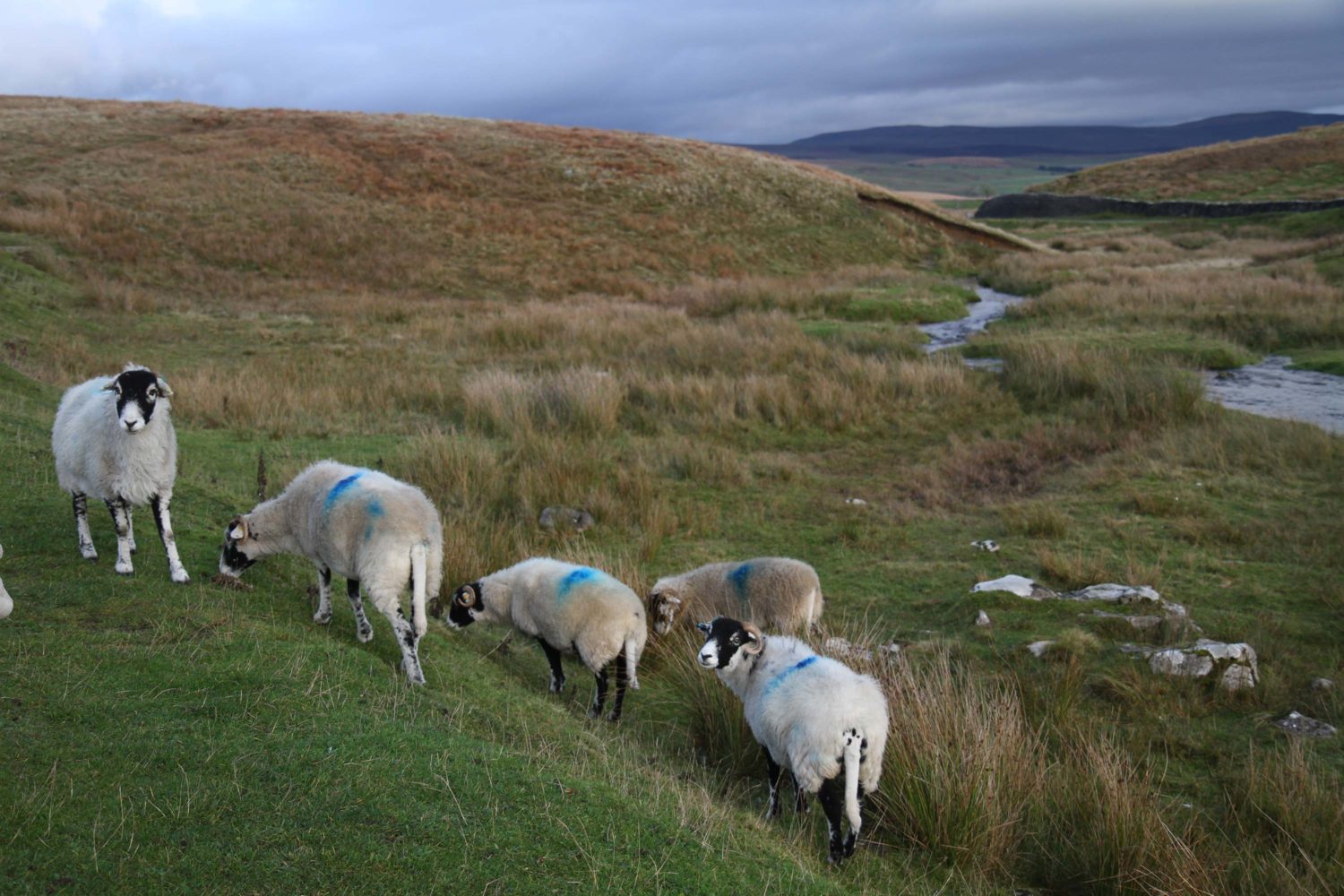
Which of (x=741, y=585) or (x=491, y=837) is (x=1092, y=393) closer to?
(x=741, y=585)

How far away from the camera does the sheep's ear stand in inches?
239

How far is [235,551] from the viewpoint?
747cm

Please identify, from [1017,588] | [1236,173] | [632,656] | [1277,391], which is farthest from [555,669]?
[1236,173]

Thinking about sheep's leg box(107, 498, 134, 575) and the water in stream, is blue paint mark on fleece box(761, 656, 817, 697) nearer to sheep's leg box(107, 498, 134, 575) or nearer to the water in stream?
sheep's leg box(107, 498, 134, 575)

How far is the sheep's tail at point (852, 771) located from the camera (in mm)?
5168

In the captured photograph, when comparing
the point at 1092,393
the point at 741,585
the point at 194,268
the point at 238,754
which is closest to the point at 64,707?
the point at 238,754

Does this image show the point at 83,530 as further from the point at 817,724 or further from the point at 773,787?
the point at 817,724

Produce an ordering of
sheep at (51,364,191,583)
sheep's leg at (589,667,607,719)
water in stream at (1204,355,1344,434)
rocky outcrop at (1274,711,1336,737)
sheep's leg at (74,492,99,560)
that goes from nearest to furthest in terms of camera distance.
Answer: rocky outcrop at (1274,711,1336,737) < sheep at (51,364,191,583) < sheep's leg at (74,492,99,560) < sheep's leg at (589,667,607,719) < water in stream at (1204,355,1344,434)

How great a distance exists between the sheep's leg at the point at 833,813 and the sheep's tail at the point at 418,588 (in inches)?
121

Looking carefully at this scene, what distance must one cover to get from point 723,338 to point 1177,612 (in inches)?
556

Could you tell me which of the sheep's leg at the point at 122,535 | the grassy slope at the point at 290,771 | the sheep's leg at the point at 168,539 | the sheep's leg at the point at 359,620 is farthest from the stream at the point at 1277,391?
the sheep's leg at the point at 122,535

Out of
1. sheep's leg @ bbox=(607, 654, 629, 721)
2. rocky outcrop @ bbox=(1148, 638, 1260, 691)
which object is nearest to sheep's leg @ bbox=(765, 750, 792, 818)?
sheep's leg @ bbox=(607, 654, 629, 721)

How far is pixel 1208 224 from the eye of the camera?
2164 inches

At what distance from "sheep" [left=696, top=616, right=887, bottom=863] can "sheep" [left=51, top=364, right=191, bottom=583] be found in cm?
431
